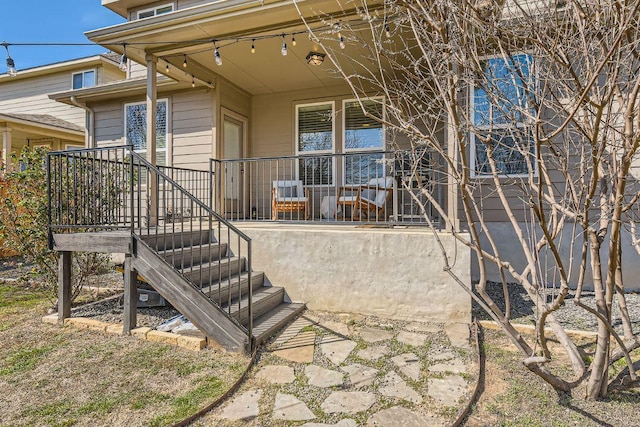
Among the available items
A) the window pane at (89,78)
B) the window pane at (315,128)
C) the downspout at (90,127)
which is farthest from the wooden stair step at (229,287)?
the window pane at (89,78)

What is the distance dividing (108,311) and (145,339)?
1199 millimetres

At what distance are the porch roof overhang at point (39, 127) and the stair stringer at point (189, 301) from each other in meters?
8.34

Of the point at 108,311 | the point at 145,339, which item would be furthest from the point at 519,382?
the point at 108,311

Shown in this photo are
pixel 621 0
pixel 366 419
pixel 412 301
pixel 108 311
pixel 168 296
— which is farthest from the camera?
pixel 108 311

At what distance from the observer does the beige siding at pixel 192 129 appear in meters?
6.66

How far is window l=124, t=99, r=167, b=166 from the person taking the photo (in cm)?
721

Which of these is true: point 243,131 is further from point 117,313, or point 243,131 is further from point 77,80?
point 77,80

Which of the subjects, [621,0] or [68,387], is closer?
[621,0]

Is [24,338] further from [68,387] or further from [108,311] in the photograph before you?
[68,387]

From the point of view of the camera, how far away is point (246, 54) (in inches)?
215

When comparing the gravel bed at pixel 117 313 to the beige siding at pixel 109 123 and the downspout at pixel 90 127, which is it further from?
the downspout at pixel 90 127

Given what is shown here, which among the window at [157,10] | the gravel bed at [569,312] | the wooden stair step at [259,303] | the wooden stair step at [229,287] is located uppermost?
the window at [157,10]

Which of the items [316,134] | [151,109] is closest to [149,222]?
[151,109]

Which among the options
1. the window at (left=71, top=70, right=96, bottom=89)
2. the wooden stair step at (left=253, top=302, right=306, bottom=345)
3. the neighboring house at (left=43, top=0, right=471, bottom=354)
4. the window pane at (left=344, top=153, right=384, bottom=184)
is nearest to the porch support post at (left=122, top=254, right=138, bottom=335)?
the neighboring house at (left=43, top=0, right=471, bottom=354)
